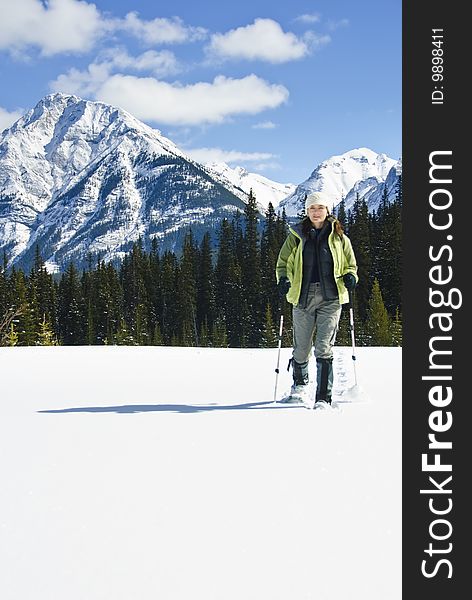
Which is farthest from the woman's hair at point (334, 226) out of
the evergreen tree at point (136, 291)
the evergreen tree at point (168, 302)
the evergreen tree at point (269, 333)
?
the evergreen tree at point (168, 302)

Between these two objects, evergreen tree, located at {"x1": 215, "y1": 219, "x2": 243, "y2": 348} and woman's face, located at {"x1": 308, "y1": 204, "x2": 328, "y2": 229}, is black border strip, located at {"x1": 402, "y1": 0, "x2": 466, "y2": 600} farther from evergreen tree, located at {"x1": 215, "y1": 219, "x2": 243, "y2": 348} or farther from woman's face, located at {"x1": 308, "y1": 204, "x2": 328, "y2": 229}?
evergreen tree, located at {"x1": 215, "y1": 219, "x2": 243, "y2": 348}

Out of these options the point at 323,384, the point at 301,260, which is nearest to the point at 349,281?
the point at 301,260

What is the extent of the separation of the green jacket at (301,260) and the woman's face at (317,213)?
107mm

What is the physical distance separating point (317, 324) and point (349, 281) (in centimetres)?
56

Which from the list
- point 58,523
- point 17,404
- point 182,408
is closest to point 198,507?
point 58,523

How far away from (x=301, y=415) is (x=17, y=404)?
2999mm

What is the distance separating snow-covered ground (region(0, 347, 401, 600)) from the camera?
80.3 inches

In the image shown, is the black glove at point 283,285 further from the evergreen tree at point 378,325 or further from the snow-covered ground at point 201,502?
the evergreen tree at point 378,325

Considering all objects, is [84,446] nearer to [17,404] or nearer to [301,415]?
[301,415]

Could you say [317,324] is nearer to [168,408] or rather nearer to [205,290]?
[168,408]

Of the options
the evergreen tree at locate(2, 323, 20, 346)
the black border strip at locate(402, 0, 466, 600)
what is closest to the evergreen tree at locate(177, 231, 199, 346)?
the evergreen tree at locate(2, 323, 20, 346)

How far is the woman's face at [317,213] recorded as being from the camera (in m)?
5.66

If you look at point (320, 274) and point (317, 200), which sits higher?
point (317, 200)

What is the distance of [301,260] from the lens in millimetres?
5762
